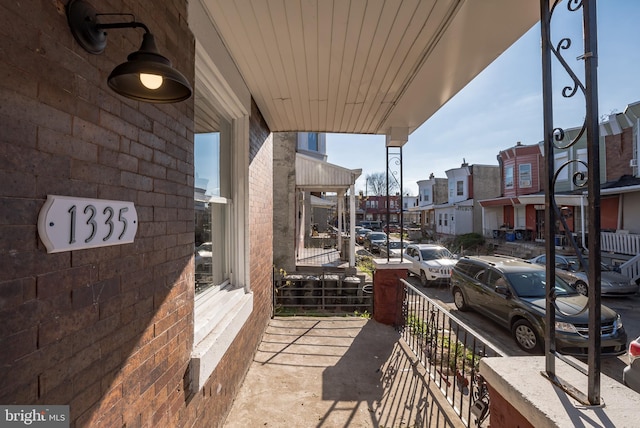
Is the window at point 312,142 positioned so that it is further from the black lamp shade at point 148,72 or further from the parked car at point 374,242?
the black lamp shade at point 148,72

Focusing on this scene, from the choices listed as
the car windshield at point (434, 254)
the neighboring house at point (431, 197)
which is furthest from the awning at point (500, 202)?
the car windshield at point (434, 254)

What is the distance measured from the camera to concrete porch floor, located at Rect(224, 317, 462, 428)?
2705 mm

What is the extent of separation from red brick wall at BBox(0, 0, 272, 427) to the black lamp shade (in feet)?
0.30

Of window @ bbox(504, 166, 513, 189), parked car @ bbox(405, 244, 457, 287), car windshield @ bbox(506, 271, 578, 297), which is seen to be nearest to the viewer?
car windshield @ bbox(506, 271, 578, 297)

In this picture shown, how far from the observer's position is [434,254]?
1136 centimetres

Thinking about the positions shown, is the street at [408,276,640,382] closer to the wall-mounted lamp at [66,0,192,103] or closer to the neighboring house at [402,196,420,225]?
the wall-mounted lamp at [66,0,192,103]

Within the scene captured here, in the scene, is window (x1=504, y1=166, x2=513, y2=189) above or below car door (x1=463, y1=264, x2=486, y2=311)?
above

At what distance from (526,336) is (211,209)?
5826 mm

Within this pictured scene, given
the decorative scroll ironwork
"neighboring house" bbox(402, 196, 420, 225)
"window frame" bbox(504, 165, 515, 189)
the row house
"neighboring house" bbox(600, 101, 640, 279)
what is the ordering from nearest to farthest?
1. the decorative scroll ironwork
2. "neighboring house" bbox(600, 101, 640, 279)
3. the row house
4. "window frame" bbox(504, 165, 515, 189)
5. "neighboring house" bbox(402, 196, 420, 225)

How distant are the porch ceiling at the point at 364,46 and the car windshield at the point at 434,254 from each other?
805cm

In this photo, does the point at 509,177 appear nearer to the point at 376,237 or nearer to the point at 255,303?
the point at 376,237

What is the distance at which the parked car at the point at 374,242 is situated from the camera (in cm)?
1959

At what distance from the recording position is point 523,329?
5531 mm

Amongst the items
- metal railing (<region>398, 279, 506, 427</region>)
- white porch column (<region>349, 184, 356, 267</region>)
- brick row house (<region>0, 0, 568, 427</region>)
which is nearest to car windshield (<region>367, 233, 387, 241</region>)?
white porch column (<region>349, 184, 356, 267</region>)
